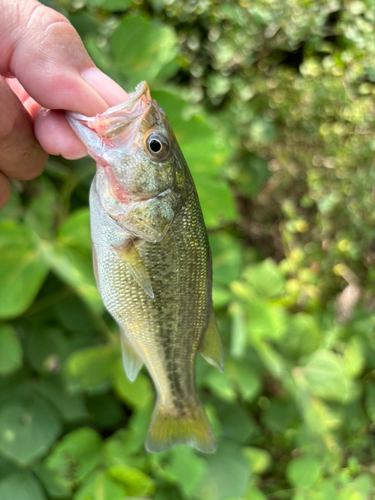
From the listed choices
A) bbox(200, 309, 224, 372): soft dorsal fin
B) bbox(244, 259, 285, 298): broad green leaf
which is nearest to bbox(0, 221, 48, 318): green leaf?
bbox(200, 309, 224, 372): soft dorsal fin

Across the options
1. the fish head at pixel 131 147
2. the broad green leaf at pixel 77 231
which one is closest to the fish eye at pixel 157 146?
the fish head at pixel 131 147

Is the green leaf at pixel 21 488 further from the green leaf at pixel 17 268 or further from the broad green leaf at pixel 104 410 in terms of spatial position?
the green leaf at pixel 17 268

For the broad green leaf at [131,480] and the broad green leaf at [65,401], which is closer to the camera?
the broad green leaf at [131,480]

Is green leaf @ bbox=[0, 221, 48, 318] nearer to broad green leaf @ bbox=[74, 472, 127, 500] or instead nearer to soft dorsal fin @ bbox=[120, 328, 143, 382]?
soft dorsal fin @ bbox=[120, 328, 143, 382]

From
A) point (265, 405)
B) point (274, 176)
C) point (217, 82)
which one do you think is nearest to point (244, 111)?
point (217, 82)

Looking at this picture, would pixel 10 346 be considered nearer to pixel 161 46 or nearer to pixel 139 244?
pixel 139 244

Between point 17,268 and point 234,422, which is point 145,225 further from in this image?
point 234,422
